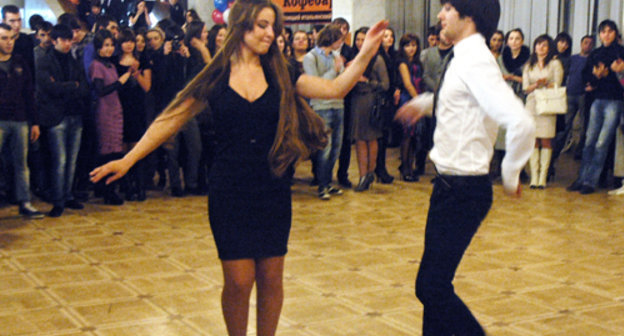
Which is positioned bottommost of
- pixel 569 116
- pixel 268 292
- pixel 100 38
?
pixel 569 116

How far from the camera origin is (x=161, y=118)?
290cm

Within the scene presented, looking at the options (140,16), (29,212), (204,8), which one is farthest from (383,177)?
(204,8)

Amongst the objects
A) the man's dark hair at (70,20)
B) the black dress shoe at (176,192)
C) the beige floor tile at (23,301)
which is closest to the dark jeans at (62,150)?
the black dress shoe at (176,192)

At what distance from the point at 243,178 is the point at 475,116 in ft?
2.77

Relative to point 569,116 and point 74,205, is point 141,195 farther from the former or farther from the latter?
point 569,116

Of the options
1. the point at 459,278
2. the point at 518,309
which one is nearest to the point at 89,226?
the point at 459,278

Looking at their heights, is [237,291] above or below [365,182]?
above

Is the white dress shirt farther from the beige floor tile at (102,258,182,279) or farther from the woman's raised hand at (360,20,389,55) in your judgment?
the beige floor tile at (102,258,182,279)

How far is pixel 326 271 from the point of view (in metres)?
5.04

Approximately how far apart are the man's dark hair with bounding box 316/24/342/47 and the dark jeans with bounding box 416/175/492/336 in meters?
5.07

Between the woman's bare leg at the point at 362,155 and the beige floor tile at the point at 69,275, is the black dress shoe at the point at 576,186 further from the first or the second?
the beige floor tile at the point at 69,275

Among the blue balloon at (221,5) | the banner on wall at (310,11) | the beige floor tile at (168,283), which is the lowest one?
the beige floor tile at (168,283)

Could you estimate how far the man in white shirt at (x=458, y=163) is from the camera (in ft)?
9.06

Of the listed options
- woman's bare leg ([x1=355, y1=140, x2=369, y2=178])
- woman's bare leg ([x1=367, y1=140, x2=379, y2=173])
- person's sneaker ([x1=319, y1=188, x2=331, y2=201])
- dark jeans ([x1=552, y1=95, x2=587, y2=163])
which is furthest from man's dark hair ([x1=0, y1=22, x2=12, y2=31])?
dark jeans ([x1=552, y1=95, x2=587, y2=163])
